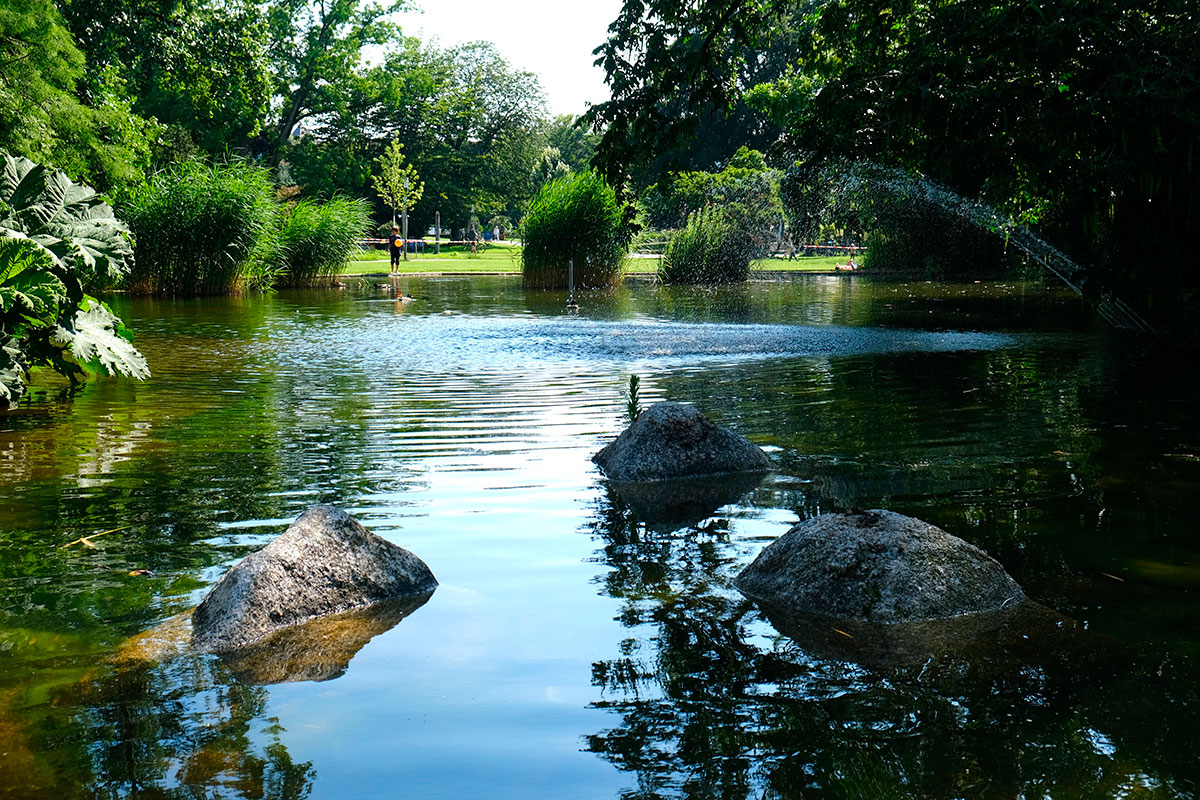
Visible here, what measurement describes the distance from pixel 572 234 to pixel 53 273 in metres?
23.0

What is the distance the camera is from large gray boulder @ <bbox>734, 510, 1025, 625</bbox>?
466cm

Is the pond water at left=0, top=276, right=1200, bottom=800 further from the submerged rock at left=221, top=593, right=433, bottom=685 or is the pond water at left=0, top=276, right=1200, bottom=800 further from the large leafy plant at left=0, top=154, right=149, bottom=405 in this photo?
the large leafy plant at left=0, top=154, right=149, bottom=405

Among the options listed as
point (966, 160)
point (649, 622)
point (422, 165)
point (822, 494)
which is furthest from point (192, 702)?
point (422, 165)

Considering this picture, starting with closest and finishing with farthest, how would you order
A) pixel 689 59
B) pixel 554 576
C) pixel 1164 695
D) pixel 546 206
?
pixel 1164 695
pixel 554 576
pixel 689 59
pixel 546 206

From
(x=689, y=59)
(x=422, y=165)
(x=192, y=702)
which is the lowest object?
(x=192, y=702)

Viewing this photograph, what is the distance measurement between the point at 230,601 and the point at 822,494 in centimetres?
369

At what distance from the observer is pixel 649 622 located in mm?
4594

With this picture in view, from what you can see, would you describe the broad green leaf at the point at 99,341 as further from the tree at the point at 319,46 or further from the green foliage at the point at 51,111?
the tree at the point at 319,46

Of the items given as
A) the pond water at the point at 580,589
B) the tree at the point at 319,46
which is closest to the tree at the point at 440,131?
the tree at the point at 319,46

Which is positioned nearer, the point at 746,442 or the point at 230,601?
the point at 230,601

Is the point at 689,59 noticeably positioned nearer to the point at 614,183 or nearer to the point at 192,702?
the point at 614,183

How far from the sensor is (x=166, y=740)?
11.5 ft

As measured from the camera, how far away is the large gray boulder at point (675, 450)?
7316 millimetres

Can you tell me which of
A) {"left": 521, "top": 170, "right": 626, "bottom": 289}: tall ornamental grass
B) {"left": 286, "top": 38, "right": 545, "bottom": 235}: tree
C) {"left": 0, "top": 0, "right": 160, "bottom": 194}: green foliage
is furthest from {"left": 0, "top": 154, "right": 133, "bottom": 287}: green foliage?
{"left": 286, "top": 38, "right": 545, "bottom": 235}: tree
